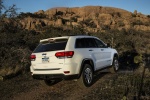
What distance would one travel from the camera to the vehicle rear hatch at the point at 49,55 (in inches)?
301

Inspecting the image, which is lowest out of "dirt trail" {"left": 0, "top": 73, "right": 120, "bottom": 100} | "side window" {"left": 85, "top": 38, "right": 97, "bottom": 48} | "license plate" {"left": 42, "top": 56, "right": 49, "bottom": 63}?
"dirt trail" {"left": 0, "top": 73, "right": 120, "bottom": 100}

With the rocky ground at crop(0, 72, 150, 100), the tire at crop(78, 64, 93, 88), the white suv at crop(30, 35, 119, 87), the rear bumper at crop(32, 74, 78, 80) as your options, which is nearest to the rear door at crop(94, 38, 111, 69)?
the white suv at crop(30, 35, 119, 87)

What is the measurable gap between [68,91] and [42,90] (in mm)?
1023

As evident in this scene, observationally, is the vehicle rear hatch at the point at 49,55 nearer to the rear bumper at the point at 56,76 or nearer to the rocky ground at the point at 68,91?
the rear bumper at the point at 56,76

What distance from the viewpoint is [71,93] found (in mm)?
7973

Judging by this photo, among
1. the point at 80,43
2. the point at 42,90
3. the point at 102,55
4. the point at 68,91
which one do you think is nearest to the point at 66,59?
the point at 80,43

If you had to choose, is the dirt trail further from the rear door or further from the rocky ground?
the rear door

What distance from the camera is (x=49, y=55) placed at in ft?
25.5

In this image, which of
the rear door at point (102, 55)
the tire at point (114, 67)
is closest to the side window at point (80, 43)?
the rear door at point (102, 55)

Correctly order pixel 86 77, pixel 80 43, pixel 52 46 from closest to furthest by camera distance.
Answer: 1. pixel 52 46
2. pixel 86 77
3. pixel 80 43

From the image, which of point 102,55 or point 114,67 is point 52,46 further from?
point 114,67

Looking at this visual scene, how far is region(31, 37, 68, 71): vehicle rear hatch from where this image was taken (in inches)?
301

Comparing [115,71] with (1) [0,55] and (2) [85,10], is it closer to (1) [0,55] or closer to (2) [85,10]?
(1) [0,55]

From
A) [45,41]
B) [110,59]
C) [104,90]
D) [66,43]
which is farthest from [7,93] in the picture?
[110,59]
